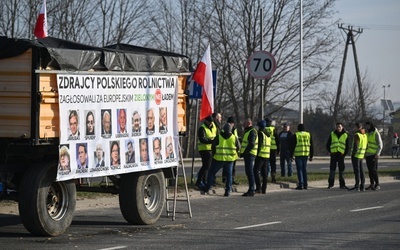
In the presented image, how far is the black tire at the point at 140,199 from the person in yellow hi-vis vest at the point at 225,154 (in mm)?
5505

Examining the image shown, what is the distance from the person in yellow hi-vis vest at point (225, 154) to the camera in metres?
20.8

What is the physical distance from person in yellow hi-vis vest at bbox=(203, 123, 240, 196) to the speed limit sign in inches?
96.5

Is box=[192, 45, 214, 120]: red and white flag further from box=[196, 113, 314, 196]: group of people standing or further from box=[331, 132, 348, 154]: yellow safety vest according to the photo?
box=[331, 132, 348, 154]: yellow safety vest

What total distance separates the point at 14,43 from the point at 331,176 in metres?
14.0

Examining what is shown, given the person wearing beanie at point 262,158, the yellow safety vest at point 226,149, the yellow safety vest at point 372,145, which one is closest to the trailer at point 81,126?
the yellow safety vest at point 226,149

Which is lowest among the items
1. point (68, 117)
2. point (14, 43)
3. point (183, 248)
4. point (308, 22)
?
point (183, 248)

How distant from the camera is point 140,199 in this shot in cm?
1481

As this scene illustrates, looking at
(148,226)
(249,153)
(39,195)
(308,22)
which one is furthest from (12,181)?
(308,22)

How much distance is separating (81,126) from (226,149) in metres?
7.93

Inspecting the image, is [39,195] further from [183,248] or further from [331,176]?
[331,176]

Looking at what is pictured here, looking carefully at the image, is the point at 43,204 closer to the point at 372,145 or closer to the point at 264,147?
the point at 264,147

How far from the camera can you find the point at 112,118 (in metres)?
14.0

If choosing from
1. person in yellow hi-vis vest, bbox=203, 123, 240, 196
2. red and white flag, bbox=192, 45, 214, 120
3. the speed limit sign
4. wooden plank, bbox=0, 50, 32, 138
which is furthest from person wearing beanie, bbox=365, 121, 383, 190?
wooden plank, bbox=0, 50, 32, 138

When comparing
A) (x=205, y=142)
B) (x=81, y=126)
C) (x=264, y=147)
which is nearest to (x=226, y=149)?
(x=205, y=142)
